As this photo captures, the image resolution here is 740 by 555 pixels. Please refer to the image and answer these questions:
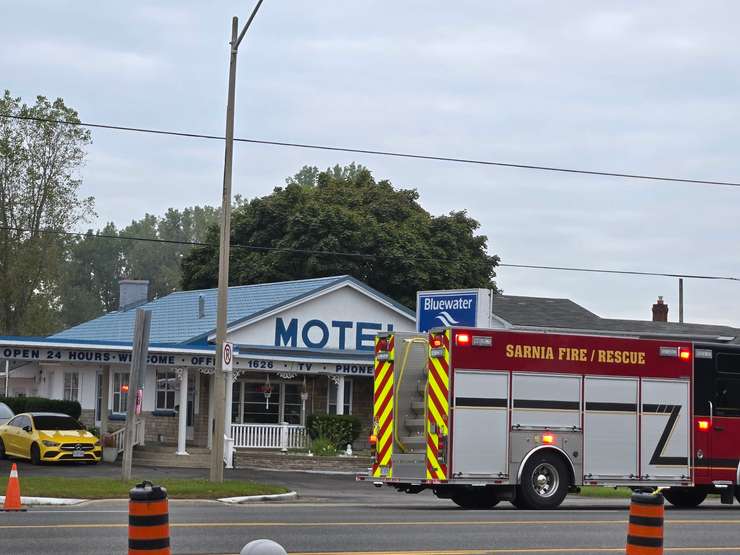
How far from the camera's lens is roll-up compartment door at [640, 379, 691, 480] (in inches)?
908

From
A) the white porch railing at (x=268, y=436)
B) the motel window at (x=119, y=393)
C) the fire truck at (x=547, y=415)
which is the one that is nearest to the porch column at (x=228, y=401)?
the white porch railing at (x=268, y=436)

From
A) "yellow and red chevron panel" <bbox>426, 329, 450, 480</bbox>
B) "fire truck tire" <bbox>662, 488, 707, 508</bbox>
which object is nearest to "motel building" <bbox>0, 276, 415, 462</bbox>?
"fire truck tire" <bbox>662, 488, 707, 508</bbox>

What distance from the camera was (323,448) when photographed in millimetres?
38938

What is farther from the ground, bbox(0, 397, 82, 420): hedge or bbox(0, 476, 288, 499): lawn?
bbox(0, 397, 82, 420): hedge

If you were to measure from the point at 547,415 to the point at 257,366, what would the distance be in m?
18.5

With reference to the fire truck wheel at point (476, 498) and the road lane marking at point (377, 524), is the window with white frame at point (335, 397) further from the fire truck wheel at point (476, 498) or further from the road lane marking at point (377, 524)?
the road lane marking at point (377, 524)

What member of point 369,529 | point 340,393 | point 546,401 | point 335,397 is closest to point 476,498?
point 546,401

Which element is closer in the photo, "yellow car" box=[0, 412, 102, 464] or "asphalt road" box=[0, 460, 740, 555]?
"asphalt road" box=[0, 460, 740, 555]

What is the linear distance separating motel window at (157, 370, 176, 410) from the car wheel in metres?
7.54

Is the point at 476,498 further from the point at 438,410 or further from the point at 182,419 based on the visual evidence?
the point at 182,419

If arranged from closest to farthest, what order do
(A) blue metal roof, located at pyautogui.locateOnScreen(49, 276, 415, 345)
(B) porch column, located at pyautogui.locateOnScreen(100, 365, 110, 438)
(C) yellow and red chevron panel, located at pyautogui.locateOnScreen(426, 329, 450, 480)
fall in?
(C) yellow and red chevron panel, located at pyautogui.locateOnScreen(426, 329, 450, 480)
(B) porch column, located at pyautogui.locateOnScreen(100, 365, 110, 438)
(A) blue metal roof, located at pyautogui.locateOnScreen(49, 276, 415, 345)

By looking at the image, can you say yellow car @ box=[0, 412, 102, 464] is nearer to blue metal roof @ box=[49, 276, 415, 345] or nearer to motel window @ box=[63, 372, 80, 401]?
blue metal roof @ box=[49, 276, 415, 345]

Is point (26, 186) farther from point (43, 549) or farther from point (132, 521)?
Answer: point (132, 521)

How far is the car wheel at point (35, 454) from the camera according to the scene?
35.7 metres
